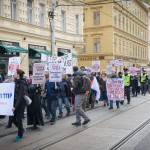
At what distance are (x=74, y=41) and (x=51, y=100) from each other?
21.5 m

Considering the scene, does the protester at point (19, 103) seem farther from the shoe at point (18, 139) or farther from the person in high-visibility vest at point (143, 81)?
the person in high-visibility vest at point (143, 81)

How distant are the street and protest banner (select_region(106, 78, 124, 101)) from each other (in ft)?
9.31

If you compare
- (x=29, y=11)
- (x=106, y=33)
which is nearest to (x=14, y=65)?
(x=29, y=11)

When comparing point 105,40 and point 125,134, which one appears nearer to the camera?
point 125,134

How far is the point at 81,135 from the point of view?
33.9 ft

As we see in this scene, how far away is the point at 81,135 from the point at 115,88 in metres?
7.27

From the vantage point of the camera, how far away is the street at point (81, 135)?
8.92 metres

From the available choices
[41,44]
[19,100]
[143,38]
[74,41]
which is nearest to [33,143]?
[19,100]

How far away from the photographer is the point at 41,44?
92.2ft

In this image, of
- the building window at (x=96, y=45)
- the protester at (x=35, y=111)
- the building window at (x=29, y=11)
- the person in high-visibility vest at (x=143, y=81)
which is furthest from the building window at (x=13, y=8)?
the building window at (x=96, y=45)

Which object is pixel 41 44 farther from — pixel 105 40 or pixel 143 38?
pixel 143 38

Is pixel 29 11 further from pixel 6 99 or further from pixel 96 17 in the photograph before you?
pixel 96 17

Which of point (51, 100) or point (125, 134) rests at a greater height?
point (51, 100)

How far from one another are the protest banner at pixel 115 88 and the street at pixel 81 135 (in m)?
2.84
